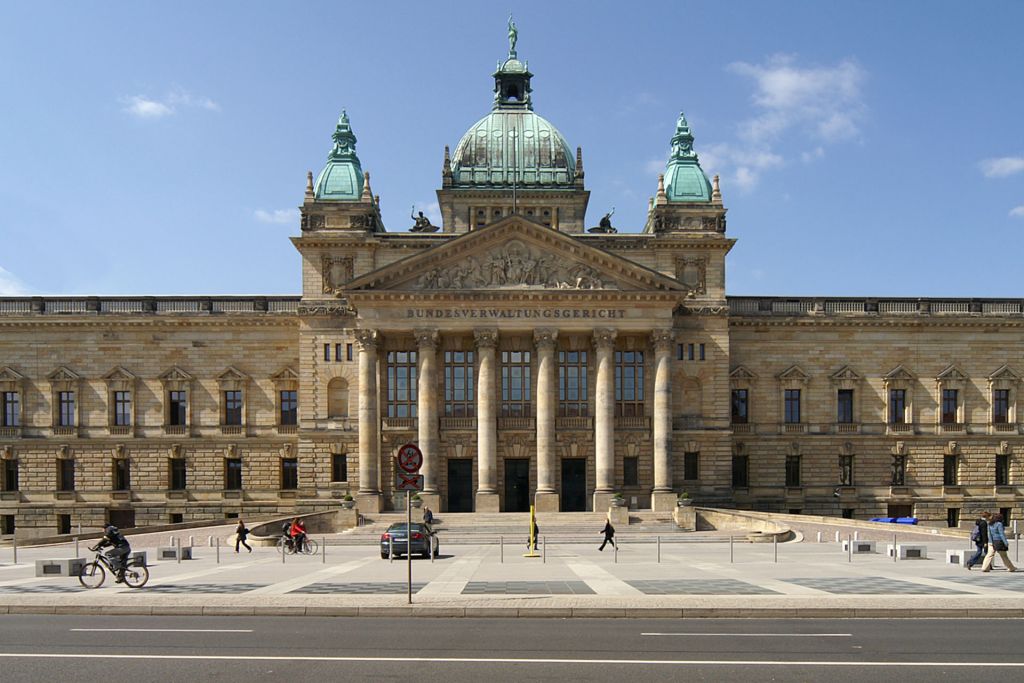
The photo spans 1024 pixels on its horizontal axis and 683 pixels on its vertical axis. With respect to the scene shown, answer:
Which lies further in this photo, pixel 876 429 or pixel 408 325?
pixel 876 429

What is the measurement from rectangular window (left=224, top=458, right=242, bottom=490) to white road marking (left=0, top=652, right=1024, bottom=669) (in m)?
51.8

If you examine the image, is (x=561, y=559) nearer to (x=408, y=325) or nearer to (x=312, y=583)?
(x=312, y=583)

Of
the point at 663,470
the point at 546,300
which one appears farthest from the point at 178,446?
the point at 663,470

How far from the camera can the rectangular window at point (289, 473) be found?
67.2 metres

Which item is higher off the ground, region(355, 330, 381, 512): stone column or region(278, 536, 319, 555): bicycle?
region(355, 330, 381, 512): stone column

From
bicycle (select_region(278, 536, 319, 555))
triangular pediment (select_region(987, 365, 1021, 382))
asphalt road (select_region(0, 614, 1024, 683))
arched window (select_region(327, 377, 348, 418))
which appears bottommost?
bicycle (select_region(278, 536, 319, 555))

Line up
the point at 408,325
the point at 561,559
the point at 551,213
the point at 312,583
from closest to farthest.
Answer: the point at 312,583
the point at 561,559
the point at 408,325
the point at 551,213

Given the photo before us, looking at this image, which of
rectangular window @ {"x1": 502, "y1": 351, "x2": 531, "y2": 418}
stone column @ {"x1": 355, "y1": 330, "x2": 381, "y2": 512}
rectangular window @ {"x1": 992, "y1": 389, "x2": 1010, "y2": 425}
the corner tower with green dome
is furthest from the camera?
the corner tower with green dome

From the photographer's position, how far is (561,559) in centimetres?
3803

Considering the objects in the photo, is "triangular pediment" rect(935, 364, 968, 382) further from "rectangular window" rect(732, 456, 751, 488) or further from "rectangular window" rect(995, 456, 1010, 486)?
"rectangular window" rect(732, 456, 751, 488)

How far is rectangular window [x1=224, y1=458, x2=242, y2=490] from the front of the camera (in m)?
67.3

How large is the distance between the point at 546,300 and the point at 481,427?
9048 millimetres

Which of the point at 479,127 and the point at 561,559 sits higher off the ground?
the point at 479,127

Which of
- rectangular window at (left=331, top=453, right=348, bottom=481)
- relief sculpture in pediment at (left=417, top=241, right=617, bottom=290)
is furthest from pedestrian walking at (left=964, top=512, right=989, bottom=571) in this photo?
rectangular window at (left=331, top=453, right=348, bottom=481)
